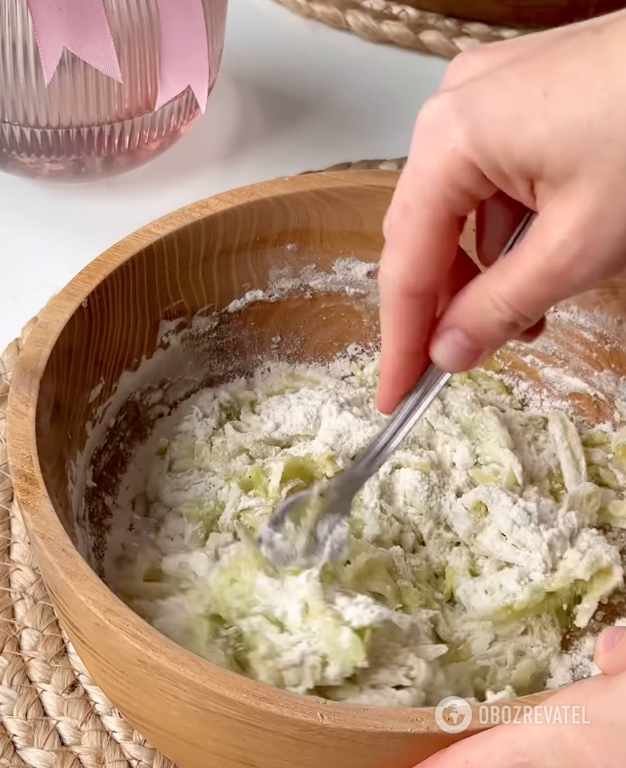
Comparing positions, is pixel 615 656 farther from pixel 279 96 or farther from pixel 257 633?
pixel 279 96

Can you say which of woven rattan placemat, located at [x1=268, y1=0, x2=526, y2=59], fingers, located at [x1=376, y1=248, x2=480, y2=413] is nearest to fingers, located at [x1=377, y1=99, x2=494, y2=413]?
fingers, located at [x1=376, y1=248, x2=480, y2=413]

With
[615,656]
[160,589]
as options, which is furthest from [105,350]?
[615,656]

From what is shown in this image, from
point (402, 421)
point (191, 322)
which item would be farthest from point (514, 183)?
point (191, 322)

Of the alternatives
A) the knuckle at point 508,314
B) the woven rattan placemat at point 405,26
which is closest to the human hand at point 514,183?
Answer: the knuckle at point 508,314

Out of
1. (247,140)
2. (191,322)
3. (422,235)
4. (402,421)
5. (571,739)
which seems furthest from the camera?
(247,140)

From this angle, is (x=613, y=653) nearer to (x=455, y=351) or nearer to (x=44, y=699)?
(x=455, y=351)
